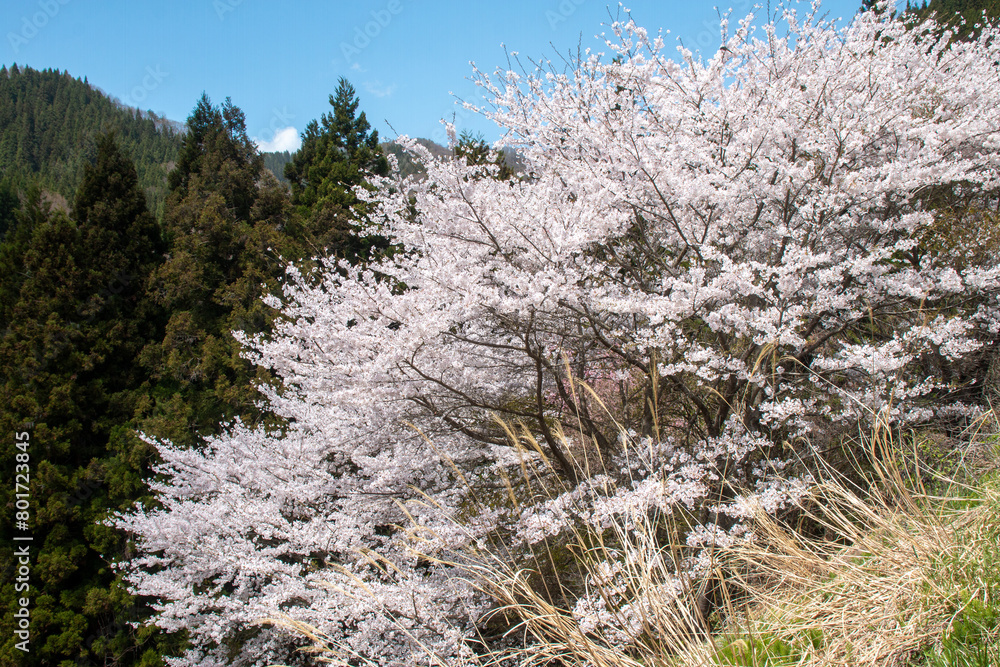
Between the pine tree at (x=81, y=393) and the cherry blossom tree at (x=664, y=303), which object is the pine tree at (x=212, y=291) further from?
the cherry blossom tree at (x=664, y=303)

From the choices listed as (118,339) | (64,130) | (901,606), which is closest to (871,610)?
(901,606)

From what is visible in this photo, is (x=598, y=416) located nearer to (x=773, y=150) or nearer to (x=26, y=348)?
(x=773, y=150)

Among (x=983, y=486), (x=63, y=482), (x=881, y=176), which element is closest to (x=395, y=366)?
(x=983, y=486)

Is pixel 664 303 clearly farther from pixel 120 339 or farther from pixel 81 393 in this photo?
pixel 120 339

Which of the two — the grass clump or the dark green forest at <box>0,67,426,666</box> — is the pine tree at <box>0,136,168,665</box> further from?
the grass clump

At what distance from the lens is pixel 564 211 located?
396cm

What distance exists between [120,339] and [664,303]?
544 inches

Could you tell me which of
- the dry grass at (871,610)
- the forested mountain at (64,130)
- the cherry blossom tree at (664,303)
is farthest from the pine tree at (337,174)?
the forested mountain at (64,130)

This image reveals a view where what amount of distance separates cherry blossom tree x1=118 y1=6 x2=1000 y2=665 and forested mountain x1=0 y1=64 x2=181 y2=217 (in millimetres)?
31000

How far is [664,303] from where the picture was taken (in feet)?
11.2

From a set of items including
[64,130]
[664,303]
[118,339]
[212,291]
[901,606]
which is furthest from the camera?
[64,130]

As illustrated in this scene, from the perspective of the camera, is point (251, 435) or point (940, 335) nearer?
point (940, 335)

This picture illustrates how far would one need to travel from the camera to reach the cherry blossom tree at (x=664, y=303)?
3.39 metres

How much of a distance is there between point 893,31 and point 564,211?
10.8ft
